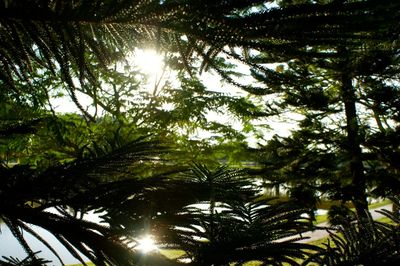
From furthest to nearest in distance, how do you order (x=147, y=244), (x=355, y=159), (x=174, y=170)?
1. (x=355, y=159)
2. (x=174, y=170)
3. (x=147, y=244)

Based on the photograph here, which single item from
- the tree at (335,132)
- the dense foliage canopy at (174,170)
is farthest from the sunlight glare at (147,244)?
the tree at (335,132)

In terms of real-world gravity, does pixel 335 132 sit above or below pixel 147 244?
above

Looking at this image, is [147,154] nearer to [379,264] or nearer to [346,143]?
[379,264]

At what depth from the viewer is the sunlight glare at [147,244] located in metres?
0.71

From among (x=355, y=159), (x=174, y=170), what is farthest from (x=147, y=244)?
(x=355, y=159)

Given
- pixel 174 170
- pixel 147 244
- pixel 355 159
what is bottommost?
pixel 147 244

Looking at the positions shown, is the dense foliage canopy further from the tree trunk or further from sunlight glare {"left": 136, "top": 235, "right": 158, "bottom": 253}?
the tree trunk

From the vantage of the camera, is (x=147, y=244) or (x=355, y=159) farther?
(x=355, y=159)

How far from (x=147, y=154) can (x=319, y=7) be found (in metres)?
0.57

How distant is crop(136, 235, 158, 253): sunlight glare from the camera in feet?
2.33

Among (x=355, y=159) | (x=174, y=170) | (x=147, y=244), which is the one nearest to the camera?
(x=147, y=244)

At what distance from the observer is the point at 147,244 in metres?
0.73

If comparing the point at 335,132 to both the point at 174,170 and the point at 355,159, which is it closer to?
the point at 355,159

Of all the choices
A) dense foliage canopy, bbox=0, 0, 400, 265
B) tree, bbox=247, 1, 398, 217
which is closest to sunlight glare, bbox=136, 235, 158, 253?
dense foliage canopy, bbox=0, 0, 400, 265
